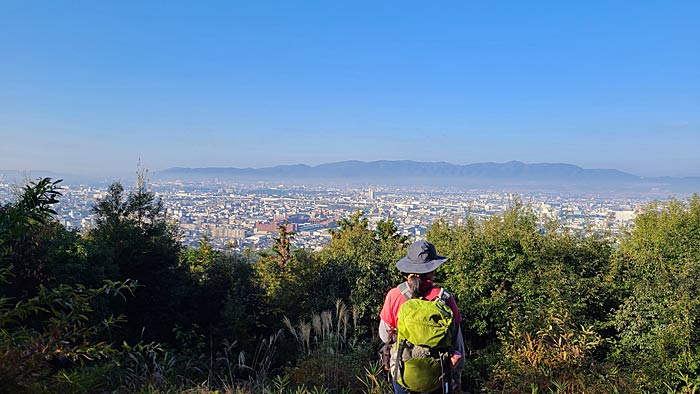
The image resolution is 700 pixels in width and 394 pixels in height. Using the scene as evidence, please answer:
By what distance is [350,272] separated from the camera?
11.2m

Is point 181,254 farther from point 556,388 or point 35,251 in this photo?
point 556,388

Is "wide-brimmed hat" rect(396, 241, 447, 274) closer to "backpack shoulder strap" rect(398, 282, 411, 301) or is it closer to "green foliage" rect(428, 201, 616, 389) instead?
"backpack shoulder strap" rect(398, 282, 411, 301)

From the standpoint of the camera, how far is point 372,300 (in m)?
10.5

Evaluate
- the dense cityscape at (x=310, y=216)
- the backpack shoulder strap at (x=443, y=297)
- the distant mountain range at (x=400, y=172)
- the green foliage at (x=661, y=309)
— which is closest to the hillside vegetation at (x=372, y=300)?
the green foliage at (x=661, y=309)

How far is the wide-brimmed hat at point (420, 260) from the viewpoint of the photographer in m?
2.92

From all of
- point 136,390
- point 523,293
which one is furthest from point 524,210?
point 136,390

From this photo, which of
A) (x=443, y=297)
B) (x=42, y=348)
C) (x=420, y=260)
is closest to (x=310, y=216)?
(x=420, y=260)

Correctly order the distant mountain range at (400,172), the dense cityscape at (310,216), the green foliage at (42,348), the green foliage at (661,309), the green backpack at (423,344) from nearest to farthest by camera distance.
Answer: the green foliage at (42,348)
the green backpack at (423,344)
the green foliage at (661,309)
the dense cityscape at (310,216)
the distant mountain range at (400,172)

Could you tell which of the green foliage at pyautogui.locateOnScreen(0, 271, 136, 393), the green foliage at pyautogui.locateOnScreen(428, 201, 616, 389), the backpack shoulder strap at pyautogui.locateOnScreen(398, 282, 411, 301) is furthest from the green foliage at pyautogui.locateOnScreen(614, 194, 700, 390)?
the green foliage at pyautogui.locateOnScreen(0, 271, 136, 393)

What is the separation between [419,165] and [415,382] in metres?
177

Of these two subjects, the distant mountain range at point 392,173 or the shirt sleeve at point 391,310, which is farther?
the distant mountain range at point 392,173

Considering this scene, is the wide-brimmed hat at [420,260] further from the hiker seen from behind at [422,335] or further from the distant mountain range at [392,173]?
the distant mountain range at [392,173]

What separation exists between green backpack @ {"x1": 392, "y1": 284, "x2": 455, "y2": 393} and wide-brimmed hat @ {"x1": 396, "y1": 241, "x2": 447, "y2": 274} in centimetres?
23

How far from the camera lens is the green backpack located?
2.61 metres
